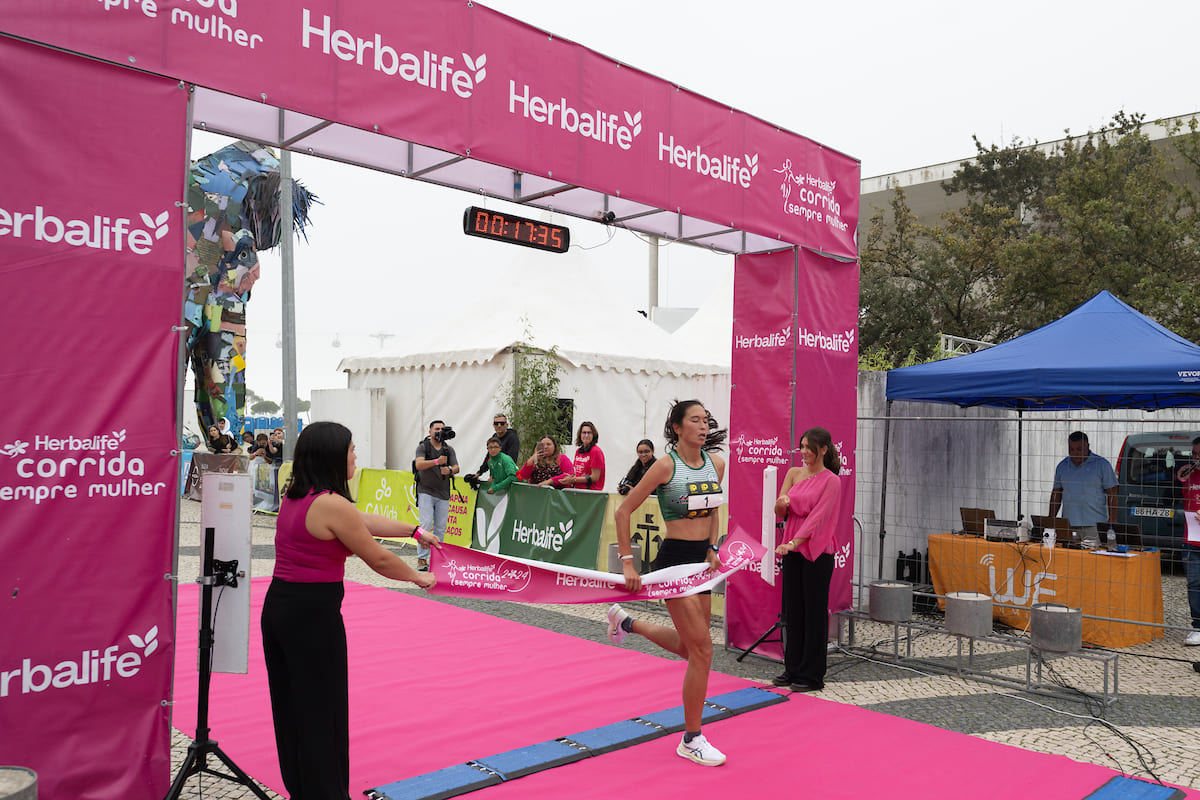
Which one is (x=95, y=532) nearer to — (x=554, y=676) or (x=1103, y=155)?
(x=554, y=676)

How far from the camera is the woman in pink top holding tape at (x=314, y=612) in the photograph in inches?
136

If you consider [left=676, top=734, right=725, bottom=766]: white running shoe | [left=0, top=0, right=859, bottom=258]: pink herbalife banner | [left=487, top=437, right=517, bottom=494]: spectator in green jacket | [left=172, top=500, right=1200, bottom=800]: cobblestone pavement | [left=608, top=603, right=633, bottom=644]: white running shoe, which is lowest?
[left=172, top=500, right=1200, bottom=800]: cobblestone pavement

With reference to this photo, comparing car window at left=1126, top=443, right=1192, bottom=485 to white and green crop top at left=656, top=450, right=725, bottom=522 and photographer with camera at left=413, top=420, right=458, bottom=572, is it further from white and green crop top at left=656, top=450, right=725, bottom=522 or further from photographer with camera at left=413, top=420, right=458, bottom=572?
white and green crop top at left=656, top=450, right=725, bottom=522

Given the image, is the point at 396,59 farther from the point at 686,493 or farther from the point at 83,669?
the point at 83,669

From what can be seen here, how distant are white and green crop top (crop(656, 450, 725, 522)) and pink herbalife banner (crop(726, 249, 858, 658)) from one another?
2492mm

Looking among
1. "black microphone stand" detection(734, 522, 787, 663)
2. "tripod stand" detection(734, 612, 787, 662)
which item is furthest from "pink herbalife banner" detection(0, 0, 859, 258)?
"tripod stand" detection(734, 612, 787, 662)

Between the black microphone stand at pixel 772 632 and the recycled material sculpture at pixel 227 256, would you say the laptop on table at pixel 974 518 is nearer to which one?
the black microphone stand at pixel 772 632

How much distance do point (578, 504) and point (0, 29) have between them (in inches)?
307

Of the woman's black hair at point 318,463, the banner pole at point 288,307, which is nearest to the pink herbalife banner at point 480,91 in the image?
the woman's black hair at point 318,463

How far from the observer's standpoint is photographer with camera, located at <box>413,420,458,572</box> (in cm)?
1107

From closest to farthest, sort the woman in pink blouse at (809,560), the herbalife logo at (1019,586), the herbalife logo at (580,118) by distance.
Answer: the herbalife logo at (580,118) < the woman in pink blouse at (809,560) < the herbalife logo at (1019,586)

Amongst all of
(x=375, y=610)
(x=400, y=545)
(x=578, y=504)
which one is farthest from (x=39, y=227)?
(x=400, y=545)

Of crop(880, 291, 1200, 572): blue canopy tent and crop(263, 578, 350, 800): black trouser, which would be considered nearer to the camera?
crop(263, 578, 350, 800): black trouser

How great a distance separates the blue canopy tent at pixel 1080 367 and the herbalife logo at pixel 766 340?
2.48m
